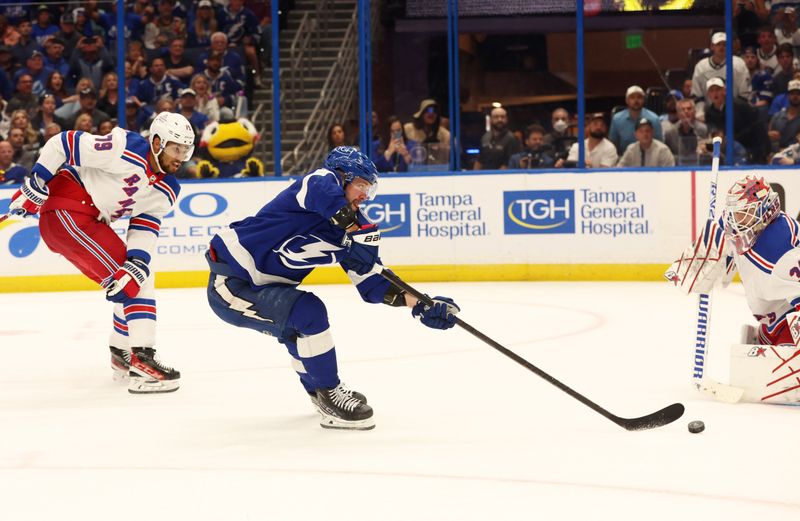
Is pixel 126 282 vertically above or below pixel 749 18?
below

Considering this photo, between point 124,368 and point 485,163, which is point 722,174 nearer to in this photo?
point 485,163

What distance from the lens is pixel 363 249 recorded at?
3.64 metres

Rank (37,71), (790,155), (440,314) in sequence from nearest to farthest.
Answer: (440,314), (790,155), (37,71)

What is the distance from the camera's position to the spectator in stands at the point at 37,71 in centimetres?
1048

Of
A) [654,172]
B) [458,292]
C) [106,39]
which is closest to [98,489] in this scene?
[458,292]

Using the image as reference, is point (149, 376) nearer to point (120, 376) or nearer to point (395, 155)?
point (120, 376)

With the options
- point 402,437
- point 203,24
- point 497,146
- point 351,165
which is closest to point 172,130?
point 351,165

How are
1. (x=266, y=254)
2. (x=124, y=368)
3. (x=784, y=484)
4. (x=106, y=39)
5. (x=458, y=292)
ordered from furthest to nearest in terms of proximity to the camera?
(x=106, y=39) → (x=458, y=292) → (x=124, y=368) → (x=266, y=254) → (x=784, y=484)

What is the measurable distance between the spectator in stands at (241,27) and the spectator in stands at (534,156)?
3.07 metres

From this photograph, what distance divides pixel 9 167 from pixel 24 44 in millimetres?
2085

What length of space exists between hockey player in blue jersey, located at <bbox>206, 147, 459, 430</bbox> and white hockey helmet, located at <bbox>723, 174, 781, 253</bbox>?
1.20 meters

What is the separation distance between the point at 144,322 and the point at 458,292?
3790mm

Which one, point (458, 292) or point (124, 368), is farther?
point (458, 292)

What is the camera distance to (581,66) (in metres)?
9.21
